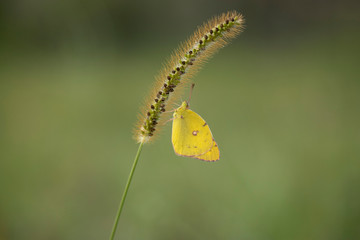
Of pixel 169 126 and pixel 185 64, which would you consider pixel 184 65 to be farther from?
pixel 169 126

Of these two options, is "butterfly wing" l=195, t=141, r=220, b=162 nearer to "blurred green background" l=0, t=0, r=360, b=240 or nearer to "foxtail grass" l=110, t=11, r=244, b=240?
"foxtail grass" l=110, t=11, r=244, b=240

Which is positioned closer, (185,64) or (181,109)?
(185,64)

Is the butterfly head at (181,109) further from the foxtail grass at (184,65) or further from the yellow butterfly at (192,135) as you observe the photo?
the foxtail grass at (184,65)

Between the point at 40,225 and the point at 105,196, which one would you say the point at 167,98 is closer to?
the point at 40,225

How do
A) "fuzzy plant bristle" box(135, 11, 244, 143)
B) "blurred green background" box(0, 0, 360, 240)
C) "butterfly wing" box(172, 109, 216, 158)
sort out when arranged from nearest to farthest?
"fuzzy plant bristle" box(135, 11, 244, 143) → "butterfly wing" box(172, 109, 216, 158) → "blurred green background" box(0, 0, 360, 240)

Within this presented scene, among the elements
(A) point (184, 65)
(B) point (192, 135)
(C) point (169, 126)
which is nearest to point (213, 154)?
(B) point (192, 135)

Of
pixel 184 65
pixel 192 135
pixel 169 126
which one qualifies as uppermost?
pixel 184 65

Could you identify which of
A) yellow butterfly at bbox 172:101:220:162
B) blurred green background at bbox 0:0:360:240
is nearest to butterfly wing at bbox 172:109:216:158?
yellow butterfly at bbox 172:101:220:162

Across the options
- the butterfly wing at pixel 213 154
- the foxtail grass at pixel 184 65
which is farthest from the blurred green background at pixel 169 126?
the foxtail grass at pixel 184 65

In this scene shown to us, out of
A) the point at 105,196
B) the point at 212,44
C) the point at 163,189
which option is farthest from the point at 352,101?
the point at 212,44
